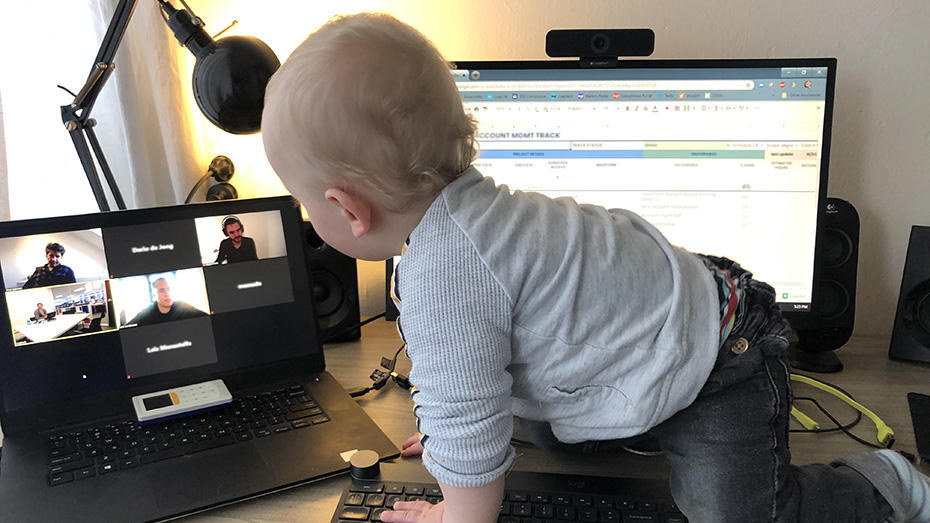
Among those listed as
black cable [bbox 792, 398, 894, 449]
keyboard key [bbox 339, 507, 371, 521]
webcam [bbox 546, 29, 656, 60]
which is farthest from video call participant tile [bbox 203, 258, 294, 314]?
black cable [bbox 792, 398, 894, 449]

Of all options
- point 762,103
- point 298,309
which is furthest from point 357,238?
point 762,103

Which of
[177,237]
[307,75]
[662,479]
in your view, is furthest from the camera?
[177,237]

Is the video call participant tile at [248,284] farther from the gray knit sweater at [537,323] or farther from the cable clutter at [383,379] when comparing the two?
the gray knit sweater at [537,323]

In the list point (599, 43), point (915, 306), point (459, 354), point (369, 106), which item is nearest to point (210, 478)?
point (459, 354)

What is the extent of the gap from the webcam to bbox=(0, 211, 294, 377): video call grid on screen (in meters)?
0.47

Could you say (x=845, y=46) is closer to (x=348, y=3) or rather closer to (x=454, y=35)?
(x=454, y=35)

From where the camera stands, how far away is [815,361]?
97 centimetres

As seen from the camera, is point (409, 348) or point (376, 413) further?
point (376, 413)

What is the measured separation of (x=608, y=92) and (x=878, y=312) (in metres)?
0.63

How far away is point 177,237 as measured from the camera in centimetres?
82

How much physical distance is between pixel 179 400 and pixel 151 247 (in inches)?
7.5

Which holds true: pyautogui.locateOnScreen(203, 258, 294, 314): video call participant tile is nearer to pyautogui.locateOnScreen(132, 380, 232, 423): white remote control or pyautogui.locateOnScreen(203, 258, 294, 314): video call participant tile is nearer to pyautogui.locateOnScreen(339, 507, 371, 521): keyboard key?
pyautogui.locateOnScreen(132, 380, 232, 423): white remote control

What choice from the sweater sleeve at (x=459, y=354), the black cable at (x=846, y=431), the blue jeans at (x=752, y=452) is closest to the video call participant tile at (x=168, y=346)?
the sweater sleeve at (x=459, y=354)

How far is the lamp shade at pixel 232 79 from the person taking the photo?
0.80 metres
